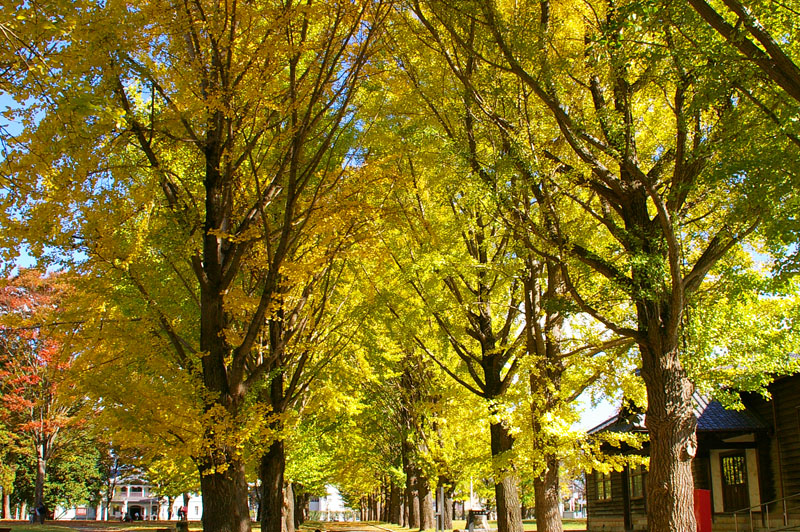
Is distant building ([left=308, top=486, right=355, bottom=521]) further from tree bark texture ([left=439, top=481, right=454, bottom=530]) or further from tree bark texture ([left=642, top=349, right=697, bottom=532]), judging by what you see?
tree bark texture ([left=642, top=349, right=697, bottom=532])

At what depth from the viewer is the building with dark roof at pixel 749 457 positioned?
49.0 ft

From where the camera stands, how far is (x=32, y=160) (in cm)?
629

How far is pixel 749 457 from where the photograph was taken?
1678 cm

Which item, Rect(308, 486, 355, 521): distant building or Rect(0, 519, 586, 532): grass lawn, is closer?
Rect(0, 519, 586, 532): grass lawn


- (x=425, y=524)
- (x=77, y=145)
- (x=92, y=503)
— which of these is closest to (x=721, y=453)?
(x=425, y=524)

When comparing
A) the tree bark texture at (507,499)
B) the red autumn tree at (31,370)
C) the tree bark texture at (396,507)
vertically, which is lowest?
the tree bark texture at (396,507)

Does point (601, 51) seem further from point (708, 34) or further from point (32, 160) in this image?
point (32, 160)

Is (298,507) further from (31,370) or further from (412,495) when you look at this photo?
(31,370)

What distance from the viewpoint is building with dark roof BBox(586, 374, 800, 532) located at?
1495 cm

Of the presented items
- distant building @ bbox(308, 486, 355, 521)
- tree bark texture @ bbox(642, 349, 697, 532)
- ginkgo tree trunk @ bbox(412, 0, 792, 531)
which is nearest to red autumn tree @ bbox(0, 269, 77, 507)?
ginkgo tree trunk @ bbox(412, 0, 792, 531)

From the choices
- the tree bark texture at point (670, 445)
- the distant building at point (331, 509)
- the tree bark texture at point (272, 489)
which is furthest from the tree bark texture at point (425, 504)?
the distant building at point (331, 509)

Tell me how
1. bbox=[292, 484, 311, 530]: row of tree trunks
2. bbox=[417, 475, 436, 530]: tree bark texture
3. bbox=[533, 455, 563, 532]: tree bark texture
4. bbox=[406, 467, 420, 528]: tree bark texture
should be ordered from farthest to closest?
bbox=[292, 484, 311, 530]: row of tree trunks < bbox=[406, 467, 420, 528]: tree bark texture < bbox=[417, 475, 436, 530]: tree bark texture < bbox=[533, 455, 563, 532]: tree bark texture

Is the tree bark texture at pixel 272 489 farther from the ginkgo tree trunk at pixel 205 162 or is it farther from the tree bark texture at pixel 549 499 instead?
the tree bark texture at pixel 549 499

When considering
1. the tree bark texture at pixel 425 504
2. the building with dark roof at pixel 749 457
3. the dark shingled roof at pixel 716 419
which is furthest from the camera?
the tree bark texture at pixel 425 504
